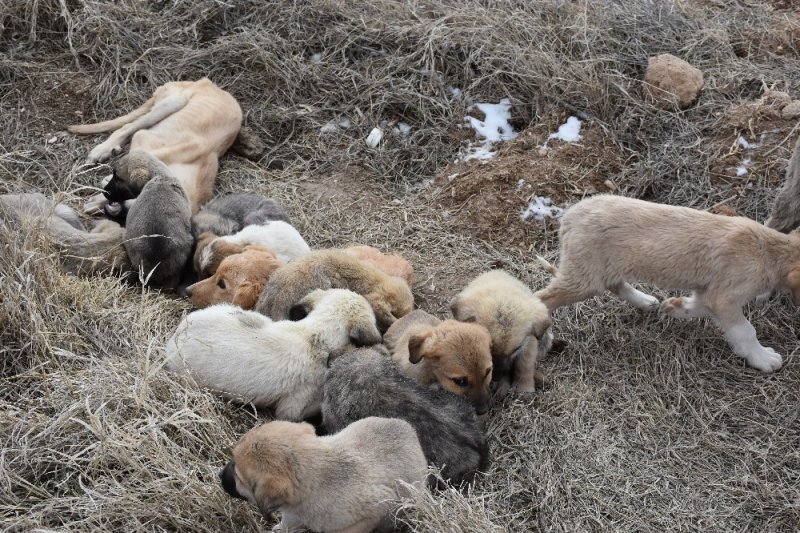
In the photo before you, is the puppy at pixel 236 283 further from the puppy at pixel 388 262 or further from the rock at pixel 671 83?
the rock at pixel 671 83

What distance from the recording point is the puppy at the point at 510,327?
5777mm

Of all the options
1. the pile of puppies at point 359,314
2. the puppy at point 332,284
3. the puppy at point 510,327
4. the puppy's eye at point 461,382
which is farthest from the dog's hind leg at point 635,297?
the puppy's eye at point 461,382

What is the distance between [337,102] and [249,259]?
3.34 meters

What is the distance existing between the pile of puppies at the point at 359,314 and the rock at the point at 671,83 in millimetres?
1866

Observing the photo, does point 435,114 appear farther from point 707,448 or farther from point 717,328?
point 707,448

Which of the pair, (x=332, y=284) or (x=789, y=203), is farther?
(x=789, y=203)

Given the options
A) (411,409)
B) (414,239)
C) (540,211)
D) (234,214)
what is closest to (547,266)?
(540,211)

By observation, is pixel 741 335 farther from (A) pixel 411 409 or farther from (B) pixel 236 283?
(B) pixel 236 283

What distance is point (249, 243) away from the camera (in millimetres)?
7004

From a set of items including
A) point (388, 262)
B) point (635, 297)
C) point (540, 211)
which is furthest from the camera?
point (540, 211)

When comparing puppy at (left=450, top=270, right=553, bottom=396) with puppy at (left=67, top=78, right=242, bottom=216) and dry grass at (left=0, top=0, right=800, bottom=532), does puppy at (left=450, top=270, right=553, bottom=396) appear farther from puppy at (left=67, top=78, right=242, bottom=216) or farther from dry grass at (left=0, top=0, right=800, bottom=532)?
puppy at (left=67, top=78, right=242, bottom=216)

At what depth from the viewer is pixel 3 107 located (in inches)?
363

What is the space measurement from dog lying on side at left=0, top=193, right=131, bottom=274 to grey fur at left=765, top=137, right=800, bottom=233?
5.38 metres

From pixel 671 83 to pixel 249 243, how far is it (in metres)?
4.58
